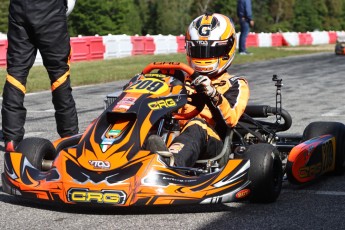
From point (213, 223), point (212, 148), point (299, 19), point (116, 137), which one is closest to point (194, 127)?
point (212, 148)

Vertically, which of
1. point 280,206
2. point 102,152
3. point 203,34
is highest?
point 203,34

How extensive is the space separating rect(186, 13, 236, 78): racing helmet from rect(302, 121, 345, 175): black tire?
74 centimetres

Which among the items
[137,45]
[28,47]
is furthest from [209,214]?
[137,45]

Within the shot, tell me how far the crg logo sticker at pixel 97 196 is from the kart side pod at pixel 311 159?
1.23 metres

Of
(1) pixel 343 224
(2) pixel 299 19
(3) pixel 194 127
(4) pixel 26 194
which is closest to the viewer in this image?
(1) pixel 343 224

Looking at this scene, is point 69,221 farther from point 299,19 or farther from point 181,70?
point 299,19

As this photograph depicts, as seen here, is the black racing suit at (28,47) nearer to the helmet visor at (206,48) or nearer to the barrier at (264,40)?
the helmet visor at (206,48)

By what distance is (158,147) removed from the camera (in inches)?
185

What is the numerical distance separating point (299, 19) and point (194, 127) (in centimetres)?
9932

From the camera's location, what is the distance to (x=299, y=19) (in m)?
103

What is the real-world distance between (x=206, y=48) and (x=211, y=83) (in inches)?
16.8

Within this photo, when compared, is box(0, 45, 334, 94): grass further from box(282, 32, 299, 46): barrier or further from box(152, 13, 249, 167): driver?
box(282, 32, 299, 46): barrier

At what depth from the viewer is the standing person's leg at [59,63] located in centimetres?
657

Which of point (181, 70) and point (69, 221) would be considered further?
point (181, 70)
